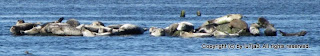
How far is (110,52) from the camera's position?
53688 millimetres

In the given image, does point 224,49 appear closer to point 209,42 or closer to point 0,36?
point 209,42

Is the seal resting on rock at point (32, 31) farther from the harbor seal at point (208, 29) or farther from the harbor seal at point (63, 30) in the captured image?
the harbor seal at point (208, 29)

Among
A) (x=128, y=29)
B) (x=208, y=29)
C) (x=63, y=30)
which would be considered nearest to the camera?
(x=208, y=29)

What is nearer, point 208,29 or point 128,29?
point 208,29

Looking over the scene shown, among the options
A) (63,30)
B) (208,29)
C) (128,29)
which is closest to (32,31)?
(63,30)

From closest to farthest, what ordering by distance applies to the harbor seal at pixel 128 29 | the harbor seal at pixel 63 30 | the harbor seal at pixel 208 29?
the harbor seal at pixel 208 29 → the harbor seal at pixel 63 30 → the harbor seal at pixel 128 29

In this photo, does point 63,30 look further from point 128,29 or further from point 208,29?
point 208,29

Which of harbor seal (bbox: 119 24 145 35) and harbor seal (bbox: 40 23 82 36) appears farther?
harbor seal (bbox: 119 24 145 35)

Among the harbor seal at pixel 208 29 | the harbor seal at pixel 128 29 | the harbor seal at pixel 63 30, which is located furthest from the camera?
the harbor seal at pixel 128 29

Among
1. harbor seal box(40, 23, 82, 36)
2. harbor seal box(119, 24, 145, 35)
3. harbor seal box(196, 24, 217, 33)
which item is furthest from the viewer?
harbor seal box(119, 24, 145, 35)

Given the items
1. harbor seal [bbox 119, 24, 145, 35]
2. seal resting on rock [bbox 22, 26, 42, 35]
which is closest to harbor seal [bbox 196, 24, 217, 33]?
harbor seal [bbox 119, 24, 145, 35]

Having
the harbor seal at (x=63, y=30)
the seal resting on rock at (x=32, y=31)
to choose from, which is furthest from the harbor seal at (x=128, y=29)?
the seal resting on rock at (x=32, y=31)

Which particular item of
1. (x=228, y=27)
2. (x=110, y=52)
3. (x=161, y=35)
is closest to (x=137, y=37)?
(x=161, y=35)

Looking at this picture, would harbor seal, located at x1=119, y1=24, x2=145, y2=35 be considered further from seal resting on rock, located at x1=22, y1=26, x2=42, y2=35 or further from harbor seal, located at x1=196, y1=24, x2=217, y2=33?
seal resting on rock, located at x1=22, y1=26, x2=42, y2=35
